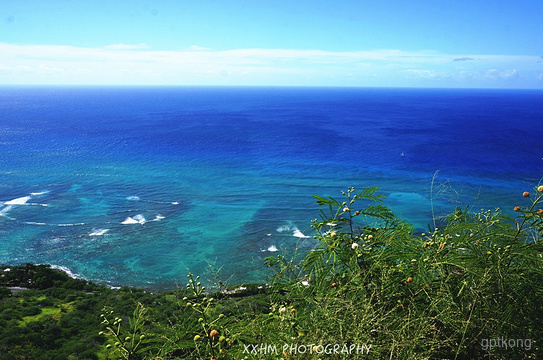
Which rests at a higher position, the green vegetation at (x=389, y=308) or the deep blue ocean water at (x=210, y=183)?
the green vegetation at (x=389, y=308)

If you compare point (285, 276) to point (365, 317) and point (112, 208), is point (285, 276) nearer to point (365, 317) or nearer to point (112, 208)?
point (365, 317)

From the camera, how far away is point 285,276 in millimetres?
4707

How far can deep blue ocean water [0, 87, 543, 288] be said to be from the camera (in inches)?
1502

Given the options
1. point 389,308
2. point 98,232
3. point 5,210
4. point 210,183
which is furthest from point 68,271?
point 389,308

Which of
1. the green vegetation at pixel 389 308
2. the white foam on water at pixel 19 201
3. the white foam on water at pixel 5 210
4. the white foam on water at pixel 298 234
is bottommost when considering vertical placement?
the white foam on water at pixel 5 210

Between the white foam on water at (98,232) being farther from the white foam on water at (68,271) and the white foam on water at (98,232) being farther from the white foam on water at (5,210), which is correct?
the white foam on water at (5,210)

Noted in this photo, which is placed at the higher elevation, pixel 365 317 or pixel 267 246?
pixel 365 317

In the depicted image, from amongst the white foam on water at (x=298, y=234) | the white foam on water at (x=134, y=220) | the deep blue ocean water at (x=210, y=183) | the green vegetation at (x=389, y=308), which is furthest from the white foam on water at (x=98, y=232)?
the green vegetation at (x=389, y=308)

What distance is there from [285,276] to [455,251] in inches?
78.9

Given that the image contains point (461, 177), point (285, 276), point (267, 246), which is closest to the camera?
point (285, 276)

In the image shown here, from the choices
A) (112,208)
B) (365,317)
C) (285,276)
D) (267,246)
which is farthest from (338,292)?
(112,208)

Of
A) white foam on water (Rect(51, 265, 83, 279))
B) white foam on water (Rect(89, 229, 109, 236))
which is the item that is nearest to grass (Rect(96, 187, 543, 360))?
white foam on water (Rect(51, 265, 83, 279))

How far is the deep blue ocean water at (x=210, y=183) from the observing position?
3816 centimetres

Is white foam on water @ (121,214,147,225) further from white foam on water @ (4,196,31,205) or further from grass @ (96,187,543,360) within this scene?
grass @ (96,187,543,360)
